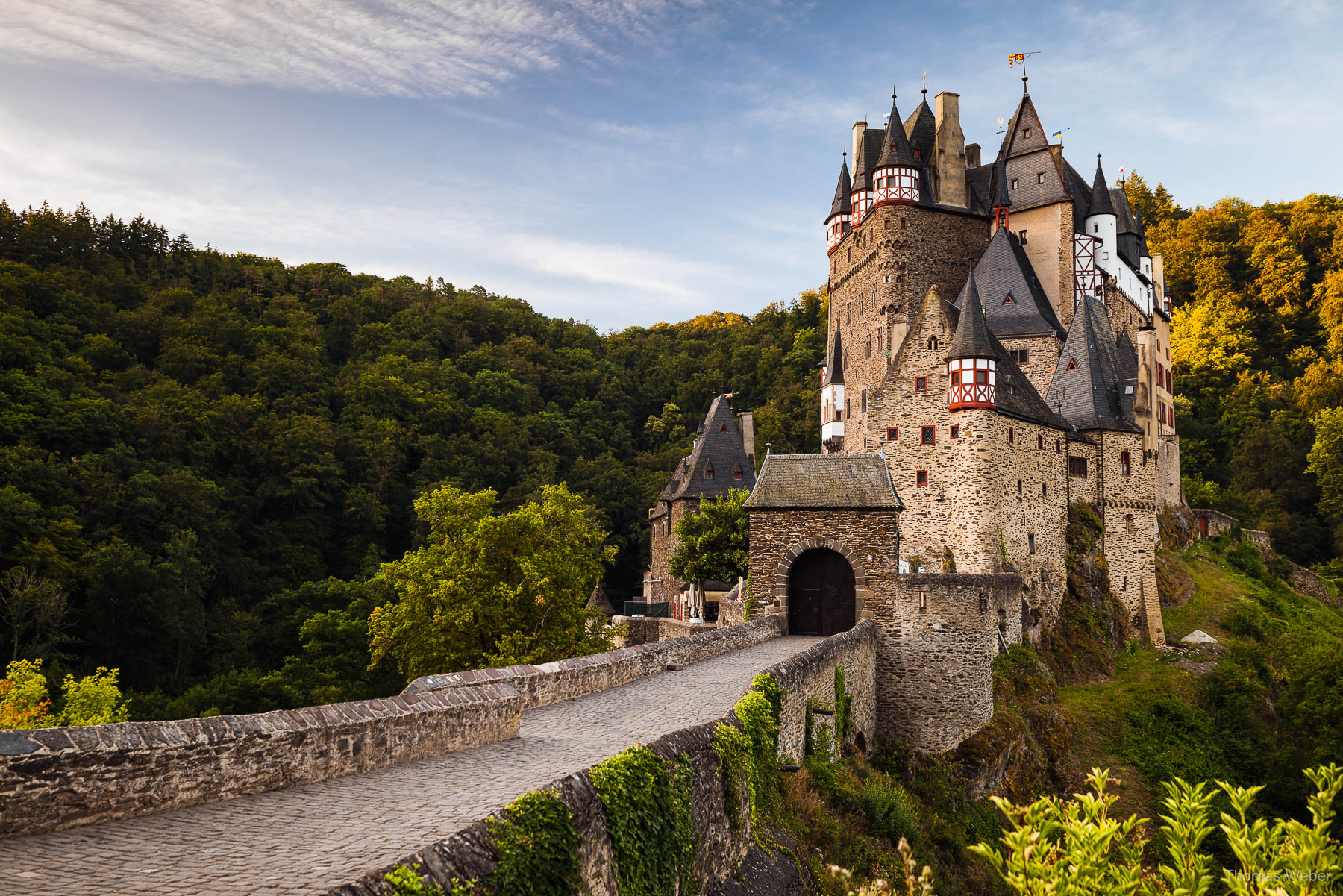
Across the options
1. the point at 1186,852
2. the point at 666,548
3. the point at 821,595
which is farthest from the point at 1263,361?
the point at 1186,852

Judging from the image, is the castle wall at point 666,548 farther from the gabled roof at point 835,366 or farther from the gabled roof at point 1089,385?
the gabled roof at point 1089,385

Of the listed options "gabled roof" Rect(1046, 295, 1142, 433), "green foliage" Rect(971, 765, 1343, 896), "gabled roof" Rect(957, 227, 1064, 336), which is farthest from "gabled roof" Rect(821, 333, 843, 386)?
"green foliage" Rect(971, 765, 1343, 896)

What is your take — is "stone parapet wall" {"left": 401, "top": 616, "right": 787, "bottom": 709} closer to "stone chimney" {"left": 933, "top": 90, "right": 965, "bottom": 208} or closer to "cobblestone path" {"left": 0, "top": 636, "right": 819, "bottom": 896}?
"cobblestone path" {"left": 0, "top": 636, "right": 819, "bottom": 896}

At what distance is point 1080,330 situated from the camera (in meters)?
36.9

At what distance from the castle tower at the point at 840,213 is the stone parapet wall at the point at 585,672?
36583 millimetres

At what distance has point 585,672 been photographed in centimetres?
1291

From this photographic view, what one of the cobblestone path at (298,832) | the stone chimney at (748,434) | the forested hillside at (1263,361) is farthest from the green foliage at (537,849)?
the forested hillside at (1263,361)

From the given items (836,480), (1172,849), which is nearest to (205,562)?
(836,480)

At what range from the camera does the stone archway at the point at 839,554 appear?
2233 cm

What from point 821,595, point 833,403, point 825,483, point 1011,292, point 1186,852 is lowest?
point 821,595

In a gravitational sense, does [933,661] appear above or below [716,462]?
A: below

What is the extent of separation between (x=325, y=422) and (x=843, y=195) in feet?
123

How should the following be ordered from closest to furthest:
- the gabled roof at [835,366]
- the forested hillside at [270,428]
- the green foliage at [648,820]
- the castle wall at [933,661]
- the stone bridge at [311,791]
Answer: the stone bridge at [311,791]
the green foliage at [648,820]
the castle wall at [933,661]
the forested hillside at [270,428]
the gabled roof at [835,366]

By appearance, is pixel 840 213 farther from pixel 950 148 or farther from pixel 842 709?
pixel 842 709
